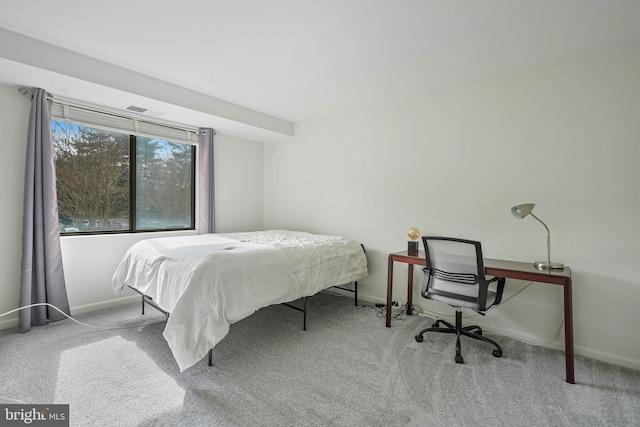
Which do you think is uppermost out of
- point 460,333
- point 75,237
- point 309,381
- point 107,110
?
point 107,110

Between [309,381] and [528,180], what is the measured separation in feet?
7.95

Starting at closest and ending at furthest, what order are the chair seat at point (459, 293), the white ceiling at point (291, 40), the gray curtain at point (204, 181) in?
the white ceiling at point (291, 40)
the chair seat at point (459, 293)
the gray curtain at point (204, 181)

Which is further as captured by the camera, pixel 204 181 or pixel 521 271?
pixel 204 181

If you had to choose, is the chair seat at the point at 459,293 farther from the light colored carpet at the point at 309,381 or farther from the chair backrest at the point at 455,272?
the light colored carpet at the point at 309,381

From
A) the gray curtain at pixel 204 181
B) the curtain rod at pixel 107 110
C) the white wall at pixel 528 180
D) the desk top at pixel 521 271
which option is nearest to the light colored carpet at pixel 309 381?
the white wall at pixel 528 180

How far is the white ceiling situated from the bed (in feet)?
5.25

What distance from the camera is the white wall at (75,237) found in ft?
8.75

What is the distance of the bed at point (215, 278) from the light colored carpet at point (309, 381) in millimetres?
308

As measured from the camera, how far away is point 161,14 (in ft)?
6.35

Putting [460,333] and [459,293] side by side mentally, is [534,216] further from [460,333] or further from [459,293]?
[460,333]

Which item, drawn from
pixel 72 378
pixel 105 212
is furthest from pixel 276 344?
pixel 105 212

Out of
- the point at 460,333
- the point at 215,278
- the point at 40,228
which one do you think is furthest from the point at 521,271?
the point at 40,228

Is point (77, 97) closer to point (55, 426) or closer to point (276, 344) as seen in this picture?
point (55, 426)

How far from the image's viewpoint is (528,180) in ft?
8.51
